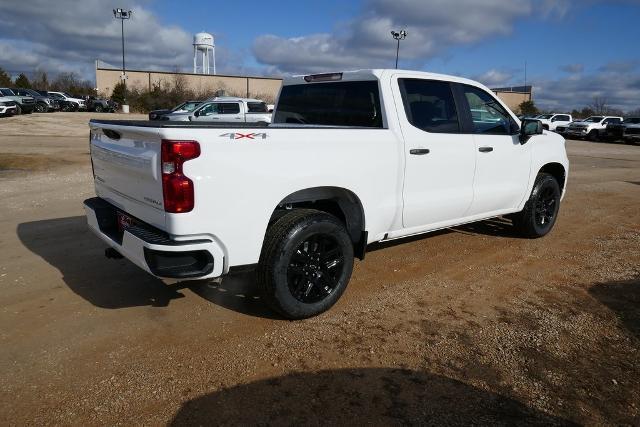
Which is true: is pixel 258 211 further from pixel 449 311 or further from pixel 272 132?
pixel 449 311

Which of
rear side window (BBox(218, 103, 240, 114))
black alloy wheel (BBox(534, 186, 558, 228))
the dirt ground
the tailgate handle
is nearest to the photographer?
the dirt ground

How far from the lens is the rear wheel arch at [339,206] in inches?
150

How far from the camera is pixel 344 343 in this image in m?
3.49

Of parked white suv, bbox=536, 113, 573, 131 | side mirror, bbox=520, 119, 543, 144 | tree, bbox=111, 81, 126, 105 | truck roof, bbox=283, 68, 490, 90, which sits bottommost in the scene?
side mirror, bbox=520, 119, 543, 144

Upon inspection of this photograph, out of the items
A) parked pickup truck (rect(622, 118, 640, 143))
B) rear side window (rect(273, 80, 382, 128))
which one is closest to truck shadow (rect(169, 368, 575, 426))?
rear side window (rect(273, 80, 382, 128))

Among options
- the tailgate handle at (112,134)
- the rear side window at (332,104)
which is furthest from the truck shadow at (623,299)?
the tailgate handle at (112,134)

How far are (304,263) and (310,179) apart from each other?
64cm

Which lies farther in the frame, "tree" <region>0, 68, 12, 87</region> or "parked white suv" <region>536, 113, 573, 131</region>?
"tree" <region>0, 68, 12, 87</region>

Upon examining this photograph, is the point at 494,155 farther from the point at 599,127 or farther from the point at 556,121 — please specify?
the point at 556,121

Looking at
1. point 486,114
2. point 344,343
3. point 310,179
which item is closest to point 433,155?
point 486,114

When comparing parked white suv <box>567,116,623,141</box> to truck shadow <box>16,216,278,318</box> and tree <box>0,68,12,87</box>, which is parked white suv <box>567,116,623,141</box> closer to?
truck shadow <box>16,216,278,318</box>

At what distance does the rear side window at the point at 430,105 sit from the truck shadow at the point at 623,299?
1989 millimetres

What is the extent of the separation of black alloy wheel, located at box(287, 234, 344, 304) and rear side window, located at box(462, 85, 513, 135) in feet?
7.06

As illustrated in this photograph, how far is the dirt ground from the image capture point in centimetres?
278
